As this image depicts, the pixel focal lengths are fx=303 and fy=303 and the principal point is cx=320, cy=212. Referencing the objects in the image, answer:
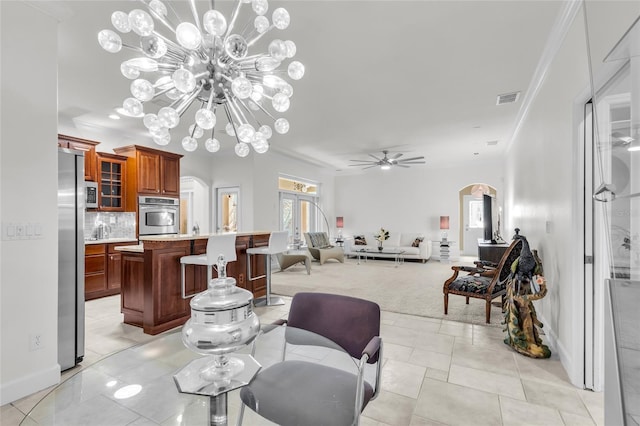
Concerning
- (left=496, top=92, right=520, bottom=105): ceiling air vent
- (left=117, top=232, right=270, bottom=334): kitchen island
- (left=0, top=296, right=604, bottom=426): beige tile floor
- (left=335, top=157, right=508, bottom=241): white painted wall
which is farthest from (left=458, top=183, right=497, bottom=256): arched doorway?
(left=117, top=232, right=270, bottom=334): kitchen island

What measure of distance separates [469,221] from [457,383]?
8.50 metres

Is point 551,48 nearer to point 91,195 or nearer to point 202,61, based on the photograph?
point 202,61

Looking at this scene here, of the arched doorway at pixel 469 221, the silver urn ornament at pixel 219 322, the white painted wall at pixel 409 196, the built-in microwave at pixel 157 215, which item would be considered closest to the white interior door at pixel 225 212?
the built-in microwave at pixel 157 215

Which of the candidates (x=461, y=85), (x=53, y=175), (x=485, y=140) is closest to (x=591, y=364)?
(x=461, y=85)

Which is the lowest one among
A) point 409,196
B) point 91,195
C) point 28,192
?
point 28,192

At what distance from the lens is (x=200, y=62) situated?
215 centimetres

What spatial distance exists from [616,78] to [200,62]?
Answer: 7.33ft

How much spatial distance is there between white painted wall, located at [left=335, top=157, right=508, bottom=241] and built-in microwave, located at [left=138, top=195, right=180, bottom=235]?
5775 mm

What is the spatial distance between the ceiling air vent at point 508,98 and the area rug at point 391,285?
2.86 metres

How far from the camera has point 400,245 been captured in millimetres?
9195

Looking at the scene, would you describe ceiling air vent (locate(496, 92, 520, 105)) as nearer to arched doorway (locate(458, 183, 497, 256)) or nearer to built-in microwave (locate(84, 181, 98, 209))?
arched doorway (locate(458, 183, 497, 256))

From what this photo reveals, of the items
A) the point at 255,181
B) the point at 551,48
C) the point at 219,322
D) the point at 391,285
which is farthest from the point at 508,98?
the point at 255,181

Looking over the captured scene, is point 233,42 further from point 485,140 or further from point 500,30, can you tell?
point 485,140

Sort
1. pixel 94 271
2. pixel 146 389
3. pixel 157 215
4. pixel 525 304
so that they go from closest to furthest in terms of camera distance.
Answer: pixel 146 389
pixel 525 304
pixel 94 271
pixel 157 215
